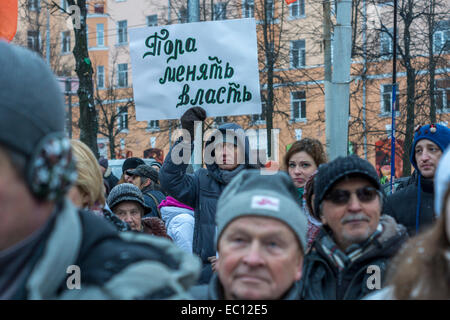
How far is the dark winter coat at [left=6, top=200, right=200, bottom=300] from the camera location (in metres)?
1.38

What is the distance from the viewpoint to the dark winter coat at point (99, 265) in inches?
54.2

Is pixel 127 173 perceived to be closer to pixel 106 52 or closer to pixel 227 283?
pixel 227 283

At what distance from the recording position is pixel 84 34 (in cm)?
977

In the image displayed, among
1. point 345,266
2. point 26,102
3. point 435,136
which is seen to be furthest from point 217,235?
point 435,136

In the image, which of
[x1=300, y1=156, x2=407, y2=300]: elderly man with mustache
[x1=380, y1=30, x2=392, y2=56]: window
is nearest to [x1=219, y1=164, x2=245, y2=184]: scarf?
[x1=300, y1=156, x2=407, y2=300]: elderly man with mustache

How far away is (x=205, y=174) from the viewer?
4.41 meters

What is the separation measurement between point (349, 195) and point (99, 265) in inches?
63.1

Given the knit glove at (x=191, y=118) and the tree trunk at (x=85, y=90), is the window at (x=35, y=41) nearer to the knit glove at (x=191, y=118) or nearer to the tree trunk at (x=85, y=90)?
the tree trunk at (x=85, y=90)

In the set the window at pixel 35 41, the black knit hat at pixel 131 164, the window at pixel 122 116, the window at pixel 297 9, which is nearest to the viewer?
the black knit hat at pixel 131 164

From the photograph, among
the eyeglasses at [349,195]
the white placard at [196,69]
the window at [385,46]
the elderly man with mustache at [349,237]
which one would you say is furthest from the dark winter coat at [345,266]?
the window at [385,46]

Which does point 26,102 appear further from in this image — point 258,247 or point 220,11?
point 220,11

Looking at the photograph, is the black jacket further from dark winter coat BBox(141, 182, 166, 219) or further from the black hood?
the black hood

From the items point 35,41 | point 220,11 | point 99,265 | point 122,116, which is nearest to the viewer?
point 99,265

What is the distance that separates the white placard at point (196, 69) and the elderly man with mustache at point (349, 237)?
2.50 m
